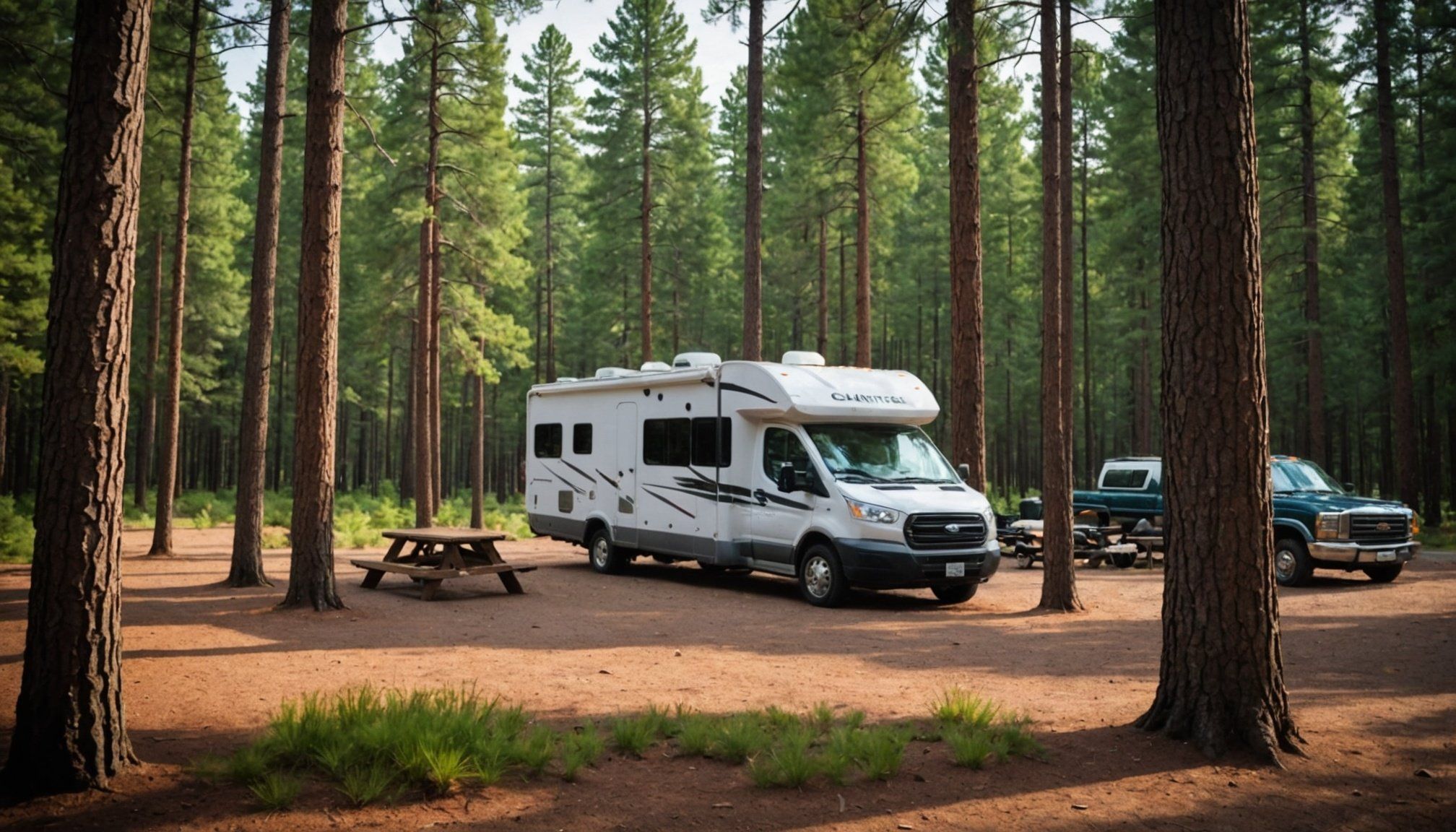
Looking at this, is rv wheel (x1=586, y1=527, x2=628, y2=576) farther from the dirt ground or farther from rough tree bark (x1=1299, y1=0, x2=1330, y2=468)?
rough tree bark (x1=1299, y1=0, x2=1330, y2=468)

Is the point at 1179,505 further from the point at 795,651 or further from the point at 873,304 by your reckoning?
the point at 873,304

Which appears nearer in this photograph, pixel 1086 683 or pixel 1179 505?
pixel 1179 505

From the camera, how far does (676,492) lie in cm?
1429

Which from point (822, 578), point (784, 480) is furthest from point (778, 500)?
point (822, 578)

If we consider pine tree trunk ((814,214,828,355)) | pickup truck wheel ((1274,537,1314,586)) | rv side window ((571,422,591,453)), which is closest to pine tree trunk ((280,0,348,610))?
rv side window ((571,422,591,453))

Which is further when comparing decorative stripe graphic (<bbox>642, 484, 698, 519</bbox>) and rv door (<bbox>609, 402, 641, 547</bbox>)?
rv door (<bbox>609, 402, 641, 547</bbox>)

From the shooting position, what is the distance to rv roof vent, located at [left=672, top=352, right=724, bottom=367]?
561 inches

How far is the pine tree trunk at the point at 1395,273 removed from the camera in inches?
883

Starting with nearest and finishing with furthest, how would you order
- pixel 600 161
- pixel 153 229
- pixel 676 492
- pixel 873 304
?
1. pixel 676 492
2. pixel 153 229
3. pixel 600 161
4. pixel 873 304

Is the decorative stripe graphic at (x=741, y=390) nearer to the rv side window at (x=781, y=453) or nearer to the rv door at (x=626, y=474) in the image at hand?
the rv side window at (x=781, y=453)

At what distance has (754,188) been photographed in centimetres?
1845

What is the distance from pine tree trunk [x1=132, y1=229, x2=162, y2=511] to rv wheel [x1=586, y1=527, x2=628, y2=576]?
10698 mm

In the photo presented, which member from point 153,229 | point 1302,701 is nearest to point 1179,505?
point 1302,701

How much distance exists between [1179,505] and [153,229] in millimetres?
23022
